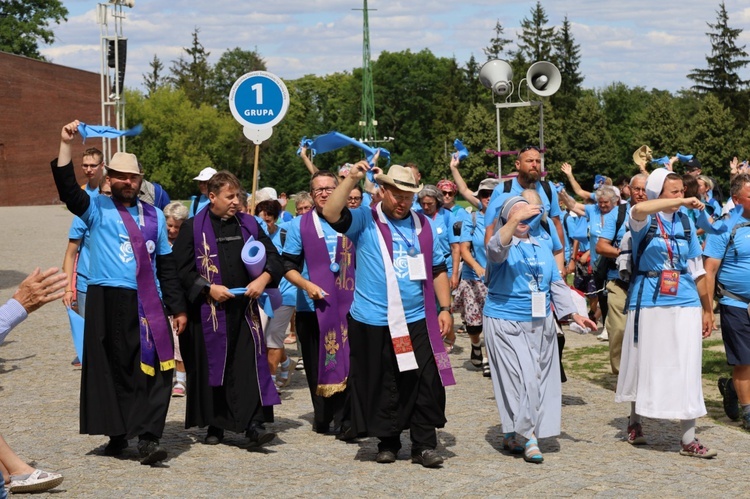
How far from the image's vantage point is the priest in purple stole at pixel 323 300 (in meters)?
8.77

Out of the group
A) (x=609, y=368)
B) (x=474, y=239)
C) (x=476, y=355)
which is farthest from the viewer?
(x=476, y=355)

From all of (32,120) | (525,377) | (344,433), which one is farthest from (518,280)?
(32,120)

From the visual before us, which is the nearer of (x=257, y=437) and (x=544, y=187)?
(x=257, y=437)

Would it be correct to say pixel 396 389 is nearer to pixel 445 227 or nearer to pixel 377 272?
pixel 377 272

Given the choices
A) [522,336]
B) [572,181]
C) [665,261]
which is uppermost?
[572,181]

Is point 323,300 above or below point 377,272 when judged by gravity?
below

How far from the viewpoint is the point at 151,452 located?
7.48m

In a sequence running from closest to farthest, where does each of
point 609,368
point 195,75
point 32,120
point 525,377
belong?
point 525,377, point 609,368, point 32,120, point 195,75

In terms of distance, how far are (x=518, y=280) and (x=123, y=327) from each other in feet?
8.88

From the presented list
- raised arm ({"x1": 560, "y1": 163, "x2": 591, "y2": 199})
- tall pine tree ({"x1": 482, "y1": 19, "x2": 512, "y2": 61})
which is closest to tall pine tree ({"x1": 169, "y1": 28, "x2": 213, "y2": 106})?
tall pine tree ({"x1": 482, "y1": 19, "x2": 512, "y2": 61})

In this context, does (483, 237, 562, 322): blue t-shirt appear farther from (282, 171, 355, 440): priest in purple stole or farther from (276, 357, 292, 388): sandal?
(276, 357, 292, 388): sandal

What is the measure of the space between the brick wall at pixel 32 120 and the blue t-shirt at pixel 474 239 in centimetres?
4872

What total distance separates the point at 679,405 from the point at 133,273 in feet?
12.5

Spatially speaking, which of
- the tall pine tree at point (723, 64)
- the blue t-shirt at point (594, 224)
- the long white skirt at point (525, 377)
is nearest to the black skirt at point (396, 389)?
the long white skirt at point (525, 377)
